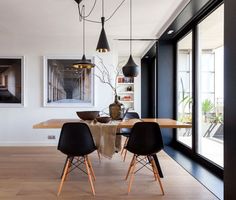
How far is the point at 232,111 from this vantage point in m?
1.93

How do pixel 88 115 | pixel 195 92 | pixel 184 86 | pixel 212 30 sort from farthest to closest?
pixel 184 86 → pixel 195 92 → pixel 212 30 → pixel 88 115

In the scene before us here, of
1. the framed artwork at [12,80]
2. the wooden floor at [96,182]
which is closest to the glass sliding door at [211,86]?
the wooden floor at [96,182]

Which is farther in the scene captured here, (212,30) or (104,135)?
(212,30)

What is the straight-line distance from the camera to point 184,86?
503cm

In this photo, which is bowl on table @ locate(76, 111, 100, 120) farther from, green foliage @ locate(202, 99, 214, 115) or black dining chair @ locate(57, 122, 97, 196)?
green foliage @ locate(202, 99, 214, 115)

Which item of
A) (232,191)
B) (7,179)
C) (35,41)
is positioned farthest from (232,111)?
(35,41)

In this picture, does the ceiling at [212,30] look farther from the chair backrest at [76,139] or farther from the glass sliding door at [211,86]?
the chair backrest at [76,139]

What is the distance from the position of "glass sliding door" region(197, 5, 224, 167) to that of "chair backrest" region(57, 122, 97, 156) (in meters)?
1.98

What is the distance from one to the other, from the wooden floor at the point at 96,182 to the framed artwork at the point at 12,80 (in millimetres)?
1611

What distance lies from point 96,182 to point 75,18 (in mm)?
2947

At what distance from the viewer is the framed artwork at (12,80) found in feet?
18.0

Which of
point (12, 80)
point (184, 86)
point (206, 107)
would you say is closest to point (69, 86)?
point (12, 80)

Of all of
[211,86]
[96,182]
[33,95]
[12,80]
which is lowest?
[96,182]

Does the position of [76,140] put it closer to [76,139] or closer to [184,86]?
[76,139]
